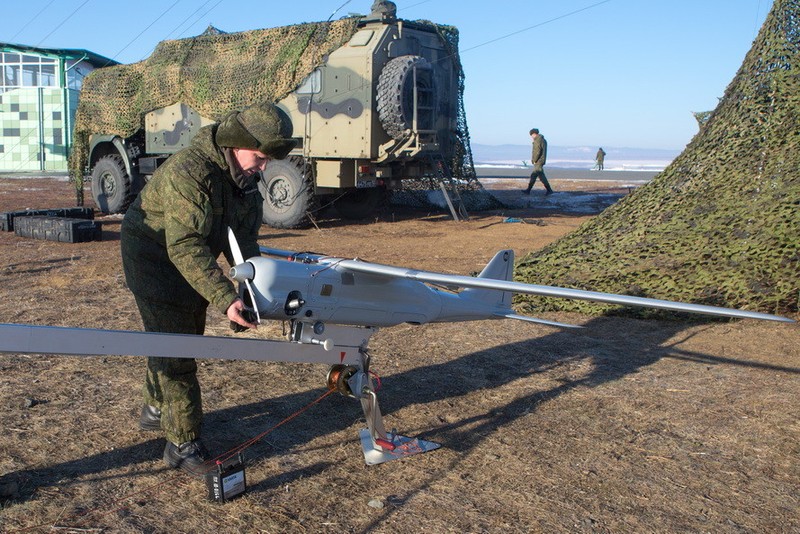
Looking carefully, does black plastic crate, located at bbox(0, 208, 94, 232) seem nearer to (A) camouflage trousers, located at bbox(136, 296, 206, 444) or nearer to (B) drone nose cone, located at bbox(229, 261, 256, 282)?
(A) camouflage trousers, located at bbox(136, 296, 206, 444)

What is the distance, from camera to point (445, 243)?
12.5m

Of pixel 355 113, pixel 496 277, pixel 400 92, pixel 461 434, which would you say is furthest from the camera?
pixel 355 113

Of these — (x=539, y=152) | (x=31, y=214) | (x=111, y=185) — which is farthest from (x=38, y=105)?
(x=539, y=152)

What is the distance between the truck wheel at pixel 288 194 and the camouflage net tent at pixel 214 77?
4.29 ft

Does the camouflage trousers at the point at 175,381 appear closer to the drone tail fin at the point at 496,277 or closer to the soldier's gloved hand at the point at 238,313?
the soldier's gloved hand at the point at 238,313

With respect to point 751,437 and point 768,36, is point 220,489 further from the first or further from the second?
point 768,36

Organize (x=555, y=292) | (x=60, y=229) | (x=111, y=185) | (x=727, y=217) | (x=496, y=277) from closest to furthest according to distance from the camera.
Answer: (x=555, y=292)
(x=496, y=277)
(x=727, y=217)
(x=60, y=229)
(x=111, y=185)

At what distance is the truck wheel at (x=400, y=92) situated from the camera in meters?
13.0

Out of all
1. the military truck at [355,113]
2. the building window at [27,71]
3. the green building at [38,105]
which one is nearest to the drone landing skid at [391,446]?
the military truck at [355,113]

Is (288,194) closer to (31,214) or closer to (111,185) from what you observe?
(31,214)

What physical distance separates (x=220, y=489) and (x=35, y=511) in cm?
88

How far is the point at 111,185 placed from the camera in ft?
53.9

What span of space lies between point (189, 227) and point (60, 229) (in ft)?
30.9

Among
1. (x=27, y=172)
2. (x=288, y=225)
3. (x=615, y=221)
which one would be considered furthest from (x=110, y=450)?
(x=27, y=172)
